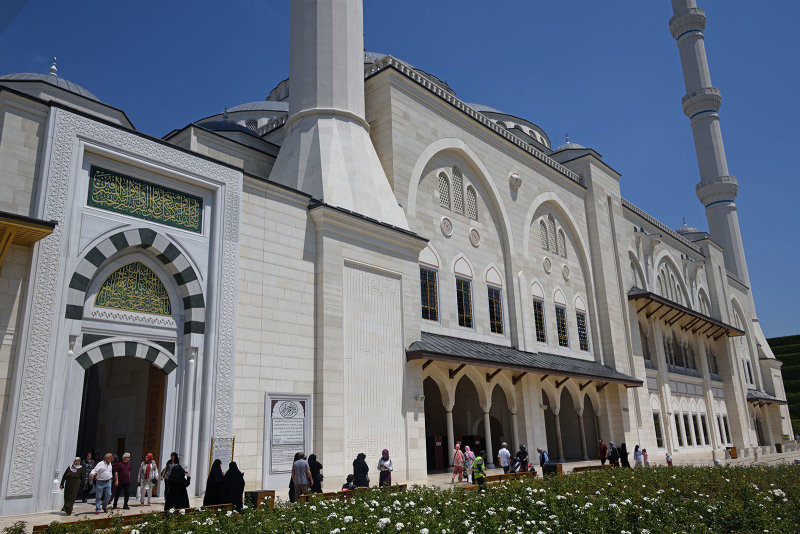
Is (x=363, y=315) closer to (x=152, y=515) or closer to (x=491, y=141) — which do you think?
(x=152, y=515)

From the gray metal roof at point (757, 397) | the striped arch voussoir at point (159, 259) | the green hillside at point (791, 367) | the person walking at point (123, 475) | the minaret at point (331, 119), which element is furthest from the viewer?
the green hillside at point (791, 367)

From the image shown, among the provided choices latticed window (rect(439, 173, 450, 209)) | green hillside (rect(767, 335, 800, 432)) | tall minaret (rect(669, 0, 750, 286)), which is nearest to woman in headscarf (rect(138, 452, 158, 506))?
latticed window (rect(439, 173, 450, 209))

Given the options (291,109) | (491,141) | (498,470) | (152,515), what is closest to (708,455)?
(498,470)

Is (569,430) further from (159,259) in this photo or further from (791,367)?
(791,367)

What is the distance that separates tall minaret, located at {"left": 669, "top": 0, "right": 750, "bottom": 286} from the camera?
1756 inches

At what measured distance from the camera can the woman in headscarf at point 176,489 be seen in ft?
25.8

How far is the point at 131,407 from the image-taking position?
11.9 metres

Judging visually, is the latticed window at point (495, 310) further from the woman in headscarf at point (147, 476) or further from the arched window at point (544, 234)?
the woman in headscarf at point (147, 476)

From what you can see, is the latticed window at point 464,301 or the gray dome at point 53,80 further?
the latticed window at point 464,301

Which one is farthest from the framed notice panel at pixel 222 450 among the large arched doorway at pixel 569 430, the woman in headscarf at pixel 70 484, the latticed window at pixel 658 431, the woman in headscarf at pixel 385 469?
the latticed window at pixel 658 431

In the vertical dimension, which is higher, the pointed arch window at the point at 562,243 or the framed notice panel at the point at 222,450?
the pointed arch window at the point at 562,243

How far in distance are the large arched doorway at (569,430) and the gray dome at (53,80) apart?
62.7ft

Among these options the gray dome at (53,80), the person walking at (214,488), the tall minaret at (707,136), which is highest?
the tall minaret at (707,136)

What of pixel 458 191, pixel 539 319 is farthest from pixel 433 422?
pixel 458 191
